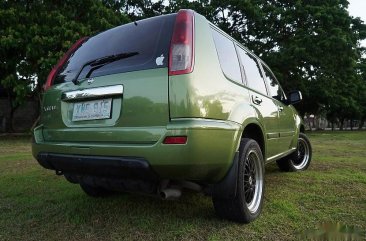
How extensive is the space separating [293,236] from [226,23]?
22.9 m

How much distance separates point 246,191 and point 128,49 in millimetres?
1641

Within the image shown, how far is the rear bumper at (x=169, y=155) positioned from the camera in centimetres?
259

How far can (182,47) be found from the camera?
2.75 metres

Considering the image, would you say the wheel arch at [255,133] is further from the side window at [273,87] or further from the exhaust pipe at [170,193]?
the side window at [273,87]

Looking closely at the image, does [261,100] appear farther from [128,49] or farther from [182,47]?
[128,49]

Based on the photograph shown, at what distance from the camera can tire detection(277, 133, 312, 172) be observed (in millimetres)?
5906

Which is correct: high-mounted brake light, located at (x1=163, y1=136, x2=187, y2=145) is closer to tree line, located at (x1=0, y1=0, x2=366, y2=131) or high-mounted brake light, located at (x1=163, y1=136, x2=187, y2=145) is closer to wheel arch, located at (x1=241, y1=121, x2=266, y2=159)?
wheel arch, located at (x1=241, y1=121, x2=266, y2=159)

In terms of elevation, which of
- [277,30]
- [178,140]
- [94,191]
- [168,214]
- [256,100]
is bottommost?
[168,214]

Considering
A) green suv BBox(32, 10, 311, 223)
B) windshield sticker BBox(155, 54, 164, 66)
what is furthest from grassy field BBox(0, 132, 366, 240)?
windshield sticker BBox(155, 54, 164, 66)

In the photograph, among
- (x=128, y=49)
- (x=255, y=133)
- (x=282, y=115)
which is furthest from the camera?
(x=282, y=115)

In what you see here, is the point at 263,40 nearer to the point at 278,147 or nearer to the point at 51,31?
the point at 51,31

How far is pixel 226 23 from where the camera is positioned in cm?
2453

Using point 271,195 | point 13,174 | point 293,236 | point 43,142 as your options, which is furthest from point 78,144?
point 13,174

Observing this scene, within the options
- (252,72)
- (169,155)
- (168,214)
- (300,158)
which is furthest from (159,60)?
(300,158)
